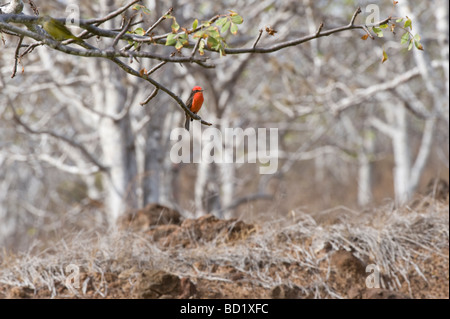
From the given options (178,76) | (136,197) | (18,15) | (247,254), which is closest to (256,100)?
(178,76)

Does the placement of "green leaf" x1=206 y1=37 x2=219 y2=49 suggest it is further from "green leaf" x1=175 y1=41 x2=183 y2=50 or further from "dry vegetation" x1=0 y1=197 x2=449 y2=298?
"dry vegetation" x1=0 y1=197 x2=449 y2=298

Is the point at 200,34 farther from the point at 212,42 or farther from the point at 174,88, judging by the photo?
the point at 174,88

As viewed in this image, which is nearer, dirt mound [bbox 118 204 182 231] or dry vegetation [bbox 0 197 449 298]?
dry vegetation [bbox 0 197 449 298]

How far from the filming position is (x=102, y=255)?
176 inches

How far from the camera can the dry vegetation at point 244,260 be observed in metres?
4.25

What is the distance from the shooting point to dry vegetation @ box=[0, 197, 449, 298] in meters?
4.25

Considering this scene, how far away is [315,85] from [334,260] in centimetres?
475

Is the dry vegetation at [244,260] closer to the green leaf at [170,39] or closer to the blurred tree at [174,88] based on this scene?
the blurred tree at [174,88]

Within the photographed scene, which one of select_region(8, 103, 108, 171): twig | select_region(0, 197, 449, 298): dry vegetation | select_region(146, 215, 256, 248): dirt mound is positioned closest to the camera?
select_region(0, 197, 449, 298): dry vegetation

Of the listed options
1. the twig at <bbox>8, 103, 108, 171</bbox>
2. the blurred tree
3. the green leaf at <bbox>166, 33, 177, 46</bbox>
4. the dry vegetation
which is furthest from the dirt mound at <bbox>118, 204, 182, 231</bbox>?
the green leaf at <bbox>166, 33, 177, 46</bbox>

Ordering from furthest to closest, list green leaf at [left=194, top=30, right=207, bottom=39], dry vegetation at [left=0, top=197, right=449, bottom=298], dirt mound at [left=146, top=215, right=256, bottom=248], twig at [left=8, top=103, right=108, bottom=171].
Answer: twig at [left=8, top=103, right=108, bottom=171] → dirt mound at [left=146, top=215, right=256, bottom=248] → dry vegetation at [left=0, top=197, right=449, bottom=298] → green leaf at [left=194, top=30, right=207, bottom=39]

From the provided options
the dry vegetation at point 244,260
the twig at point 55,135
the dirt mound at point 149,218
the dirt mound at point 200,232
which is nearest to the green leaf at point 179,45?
the dry vegetation at point 244,260
